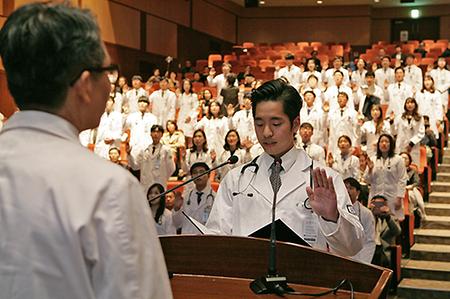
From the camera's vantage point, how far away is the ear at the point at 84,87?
1.23 meters

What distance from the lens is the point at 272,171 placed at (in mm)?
2729

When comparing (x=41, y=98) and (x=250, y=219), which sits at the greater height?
(x=41, y=98)

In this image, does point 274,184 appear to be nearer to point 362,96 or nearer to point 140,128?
point 140,128

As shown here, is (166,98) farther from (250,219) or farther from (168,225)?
(250,219)

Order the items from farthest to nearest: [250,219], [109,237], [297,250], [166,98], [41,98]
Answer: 1. [166,98]
2. [250,219]
3. [297,250]
4. [41,98]
5. [109,237]

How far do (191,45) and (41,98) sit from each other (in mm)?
18247

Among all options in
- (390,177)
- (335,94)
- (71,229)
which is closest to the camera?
(71,229)

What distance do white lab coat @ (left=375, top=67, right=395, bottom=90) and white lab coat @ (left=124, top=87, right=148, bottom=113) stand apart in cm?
435

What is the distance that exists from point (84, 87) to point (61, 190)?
19 cm

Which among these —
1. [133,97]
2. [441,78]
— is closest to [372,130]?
[441,78]

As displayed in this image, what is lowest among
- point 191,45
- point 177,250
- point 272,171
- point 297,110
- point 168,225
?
point 168,225

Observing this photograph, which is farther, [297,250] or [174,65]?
[174,65]

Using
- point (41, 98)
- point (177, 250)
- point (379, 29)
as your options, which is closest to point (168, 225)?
point (177, 250)

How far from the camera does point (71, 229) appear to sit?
1.12 meters
